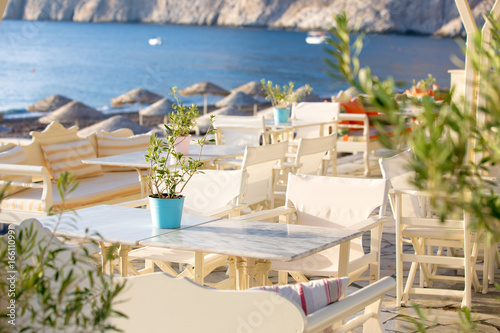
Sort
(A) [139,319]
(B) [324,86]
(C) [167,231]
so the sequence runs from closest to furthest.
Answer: (A) [139,319] < (C) [167,231] < (B) [324,86]

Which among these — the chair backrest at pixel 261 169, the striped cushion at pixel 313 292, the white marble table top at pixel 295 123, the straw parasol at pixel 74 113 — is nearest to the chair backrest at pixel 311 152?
the chair backrest at pixel 261 169

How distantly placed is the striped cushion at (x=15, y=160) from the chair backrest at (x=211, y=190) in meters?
1.69

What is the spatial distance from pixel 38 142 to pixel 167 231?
304 cm

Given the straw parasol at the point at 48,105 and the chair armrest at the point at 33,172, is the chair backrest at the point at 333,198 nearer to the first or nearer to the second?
the chair armrest at the point at 33,172

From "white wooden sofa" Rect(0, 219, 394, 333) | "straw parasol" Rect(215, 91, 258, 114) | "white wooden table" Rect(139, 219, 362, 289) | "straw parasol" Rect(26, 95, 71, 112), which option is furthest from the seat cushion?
"straw parasol" Rect(26, 95, 71, 112)

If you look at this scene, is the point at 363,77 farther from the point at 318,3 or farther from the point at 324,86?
the point at 318,3

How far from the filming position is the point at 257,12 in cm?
9269

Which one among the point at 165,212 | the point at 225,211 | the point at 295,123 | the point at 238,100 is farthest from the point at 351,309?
the point at 238,100

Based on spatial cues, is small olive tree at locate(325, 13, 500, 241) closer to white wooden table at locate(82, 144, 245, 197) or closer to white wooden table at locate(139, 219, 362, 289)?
white wooden table at locate(139, 219, 362, 289)

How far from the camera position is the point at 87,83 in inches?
1939

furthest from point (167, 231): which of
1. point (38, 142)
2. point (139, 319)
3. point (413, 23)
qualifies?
point (413, 23)

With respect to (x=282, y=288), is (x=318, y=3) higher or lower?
higher

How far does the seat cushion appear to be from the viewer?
16.3 ft

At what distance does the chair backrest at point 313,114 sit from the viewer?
8617mm
